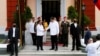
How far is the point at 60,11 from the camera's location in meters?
31.6

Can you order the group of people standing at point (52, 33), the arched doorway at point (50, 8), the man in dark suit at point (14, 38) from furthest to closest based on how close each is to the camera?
the arched doorway at point (50, 8) → the group of people standing at point (52, 33) → the man in dark suit at point (14, 38)

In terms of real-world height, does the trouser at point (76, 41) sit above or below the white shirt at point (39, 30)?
below

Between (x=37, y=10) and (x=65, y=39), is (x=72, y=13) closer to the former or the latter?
(x=65, y=39)

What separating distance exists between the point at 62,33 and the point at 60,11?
5.69 m

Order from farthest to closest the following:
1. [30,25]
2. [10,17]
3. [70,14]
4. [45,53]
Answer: [10,17], [70,14], [30,25], [45,53]

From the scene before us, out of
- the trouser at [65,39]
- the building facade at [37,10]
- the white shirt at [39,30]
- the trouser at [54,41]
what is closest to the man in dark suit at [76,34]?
the trouser at [54,41]

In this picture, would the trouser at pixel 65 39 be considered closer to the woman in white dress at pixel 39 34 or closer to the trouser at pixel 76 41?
the trouser at pixel 76 41

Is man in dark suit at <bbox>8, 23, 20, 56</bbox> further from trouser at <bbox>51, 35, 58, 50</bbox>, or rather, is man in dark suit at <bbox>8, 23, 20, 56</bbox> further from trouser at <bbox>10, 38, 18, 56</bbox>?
trouser at <bbox>51, 35, 58, 50</bbox>

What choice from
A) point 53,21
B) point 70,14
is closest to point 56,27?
point 53,21

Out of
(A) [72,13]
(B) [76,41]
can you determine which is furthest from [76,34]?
(A) [72,13]

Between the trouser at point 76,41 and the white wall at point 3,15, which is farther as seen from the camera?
the white wall at point 3,15

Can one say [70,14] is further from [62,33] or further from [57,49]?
[57,49]

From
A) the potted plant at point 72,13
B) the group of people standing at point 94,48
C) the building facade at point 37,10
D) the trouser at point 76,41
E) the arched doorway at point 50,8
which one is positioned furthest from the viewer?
the arched doorway at point 50,8

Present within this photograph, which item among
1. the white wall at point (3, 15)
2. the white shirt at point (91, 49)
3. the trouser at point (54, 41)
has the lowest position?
the trouser at point (54, 41)
